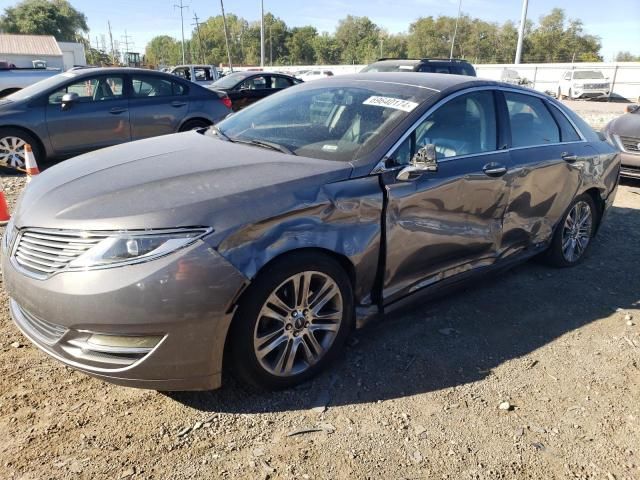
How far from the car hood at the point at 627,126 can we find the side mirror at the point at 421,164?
6.83 meters

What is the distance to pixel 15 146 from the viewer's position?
750 cm

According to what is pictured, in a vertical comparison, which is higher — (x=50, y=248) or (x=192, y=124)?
(x=50, y=248)

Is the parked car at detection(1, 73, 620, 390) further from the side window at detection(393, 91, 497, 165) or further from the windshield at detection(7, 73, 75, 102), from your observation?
the windshield at detection(7, 73, 75, 102)

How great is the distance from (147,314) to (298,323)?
82cm

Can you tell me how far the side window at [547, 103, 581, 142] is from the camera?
4.48 meters

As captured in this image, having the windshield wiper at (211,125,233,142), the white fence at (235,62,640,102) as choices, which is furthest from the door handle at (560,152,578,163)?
the white fence at (235,62,640,102)

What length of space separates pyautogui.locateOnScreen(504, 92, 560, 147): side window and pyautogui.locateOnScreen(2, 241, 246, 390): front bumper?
2.68 metres

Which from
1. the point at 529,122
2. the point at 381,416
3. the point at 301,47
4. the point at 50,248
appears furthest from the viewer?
the point at 301,47

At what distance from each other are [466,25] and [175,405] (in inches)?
3470

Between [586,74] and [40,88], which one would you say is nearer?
[40,88]

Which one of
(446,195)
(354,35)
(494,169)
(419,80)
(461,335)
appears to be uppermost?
(354,35)

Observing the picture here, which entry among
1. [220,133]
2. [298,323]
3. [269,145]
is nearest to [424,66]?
[220,133]

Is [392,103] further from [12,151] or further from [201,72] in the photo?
[201,72]

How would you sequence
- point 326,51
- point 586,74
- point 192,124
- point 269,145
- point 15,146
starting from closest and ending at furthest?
point 269,145, point 15,146, point 192,124, point 586,74, point 326,51
